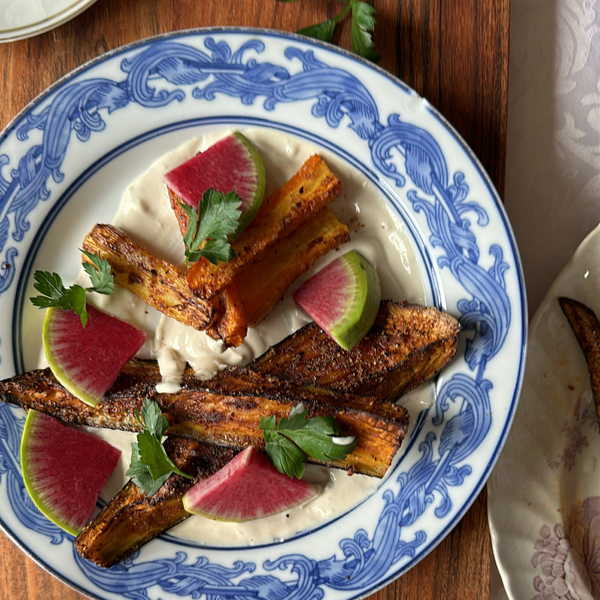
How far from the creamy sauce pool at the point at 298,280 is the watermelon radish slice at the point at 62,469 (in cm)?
38

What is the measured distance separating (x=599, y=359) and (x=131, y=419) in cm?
156

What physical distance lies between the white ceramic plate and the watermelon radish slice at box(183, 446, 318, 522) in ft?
5.04

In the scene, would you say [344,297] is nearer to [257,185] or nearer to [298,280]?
[298,280]

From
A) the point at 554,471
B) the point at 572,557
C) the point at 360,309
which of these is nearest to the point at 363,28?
the point at 360,309

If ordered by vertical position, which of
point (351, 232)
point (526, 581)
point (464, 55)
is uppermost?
point (464, 55)

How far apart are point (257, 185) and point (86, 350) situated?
2.49ft

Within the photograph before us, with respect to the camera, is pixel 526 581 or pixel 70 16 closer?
pixel 70 16

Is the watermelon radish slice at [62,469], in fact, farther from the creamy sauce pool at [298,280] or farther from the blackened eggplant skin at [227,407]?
the creamy sauce pool at [298,280]

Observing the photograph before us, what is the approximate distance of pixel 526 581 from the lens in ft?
6.39

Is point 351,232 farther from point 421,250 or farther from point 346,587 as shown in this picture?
point 346,587

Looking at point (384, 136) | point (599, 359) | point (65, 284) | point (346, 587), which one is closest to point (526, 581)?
point (346, 587)

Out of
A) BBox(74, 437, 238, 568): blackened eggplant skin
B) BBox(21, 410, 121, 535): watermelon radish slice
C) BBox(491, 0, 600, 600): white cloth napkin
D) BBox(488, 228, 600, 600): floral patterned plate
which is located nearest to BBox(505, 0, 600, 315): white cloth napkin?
BBox(491, 0, 600, 600): white cloth napkin

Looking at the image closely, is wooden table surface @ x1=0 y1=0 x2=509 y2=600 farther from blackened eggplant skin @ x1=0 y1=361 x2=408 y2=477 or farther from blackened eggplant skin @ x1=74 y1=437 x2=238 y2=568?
blackened eggplant skin @ x1=74 y1=437 x2=238 y2=568

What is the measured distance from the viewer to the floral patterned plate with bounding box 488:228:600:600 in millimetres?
1889
